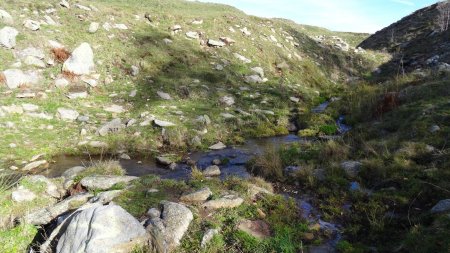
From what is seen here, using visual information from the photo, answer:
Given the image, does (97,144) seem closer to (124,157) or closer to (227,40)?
(124,157)

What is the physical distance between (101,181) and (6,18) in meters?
13.0

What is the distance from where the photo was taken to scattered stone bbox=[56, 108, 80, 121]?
14850mm

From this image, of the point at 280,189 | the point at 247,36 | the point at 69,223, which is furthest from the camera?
the point at 247,36

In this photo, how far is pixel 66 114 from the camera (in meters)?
15.0

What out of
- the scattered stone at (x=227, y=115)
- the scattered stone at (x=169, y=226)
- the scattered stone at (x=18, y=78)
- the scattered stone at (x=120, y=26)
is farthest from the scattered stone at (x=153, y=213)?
the scattered stone at (x=120, y=26)

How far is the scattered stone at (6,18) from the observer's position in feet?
57.2

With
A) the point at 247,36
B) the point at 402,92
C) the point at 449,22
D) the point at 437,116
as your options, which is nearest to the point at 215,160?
the point at 437,116

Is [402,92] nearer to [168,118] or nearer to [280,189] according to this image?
[280,189]

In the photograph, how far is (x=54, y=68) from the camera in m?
16.8

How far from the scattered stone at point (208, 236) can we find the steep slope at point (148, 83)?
7015 millimetres

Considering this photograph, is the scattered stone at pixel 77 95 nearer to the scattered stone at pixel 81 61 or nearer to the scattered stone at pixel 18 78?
the scattered stone at pixel 81 61

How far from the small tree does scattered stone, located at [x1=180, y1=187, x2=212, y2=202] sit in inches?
1347

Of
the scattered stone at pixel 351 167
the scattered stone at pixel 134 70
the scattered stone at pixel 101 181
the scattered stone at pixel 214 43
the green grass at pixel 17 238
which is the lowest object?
the green grass at pixel 17 238

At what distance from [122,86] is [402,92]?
13474 millimetres
